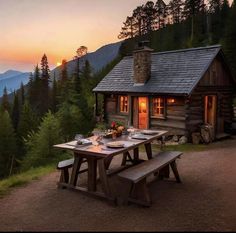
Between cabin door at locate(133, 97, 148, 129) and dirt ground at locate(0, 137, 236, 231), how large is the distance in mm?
8724

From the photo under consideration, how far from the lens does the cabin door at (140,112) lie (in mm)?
17531

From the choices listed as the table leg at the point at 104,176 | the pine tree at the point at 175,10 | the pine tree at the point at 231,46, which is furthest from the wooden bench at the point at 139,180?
the pine tree at the point at 175,10

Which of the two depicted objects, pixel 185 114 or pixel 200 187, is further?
pixel 185 114

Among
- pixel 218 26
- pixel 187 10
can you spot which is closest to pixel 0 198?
pixel 218 26

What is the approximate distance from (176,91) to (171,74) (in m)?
1.93

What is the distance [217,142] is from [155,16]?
180ft

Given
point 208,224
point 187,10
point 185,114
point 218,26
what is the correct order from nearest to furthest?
point 208,224, point 185,114, point 218,26, point 187,10

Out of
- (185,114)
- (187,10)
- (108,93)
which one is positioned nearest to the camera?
(185,114)

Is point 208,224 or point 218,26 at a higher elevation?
point 218,26

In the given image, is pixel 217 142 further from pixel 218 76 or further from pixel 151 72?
pixel 151 72

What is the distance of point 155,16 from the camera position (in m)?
64.9

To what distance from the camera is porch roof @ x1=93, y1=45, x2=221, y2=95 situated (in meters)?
15.1

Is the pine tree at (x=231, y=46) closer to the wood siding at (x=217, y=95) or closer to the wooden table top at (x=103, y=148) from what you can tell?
the wood siding at (x=217, y=95)

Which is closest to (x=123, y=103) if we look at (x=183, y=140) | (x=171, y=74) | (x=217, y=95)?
(x=171, y=74)
